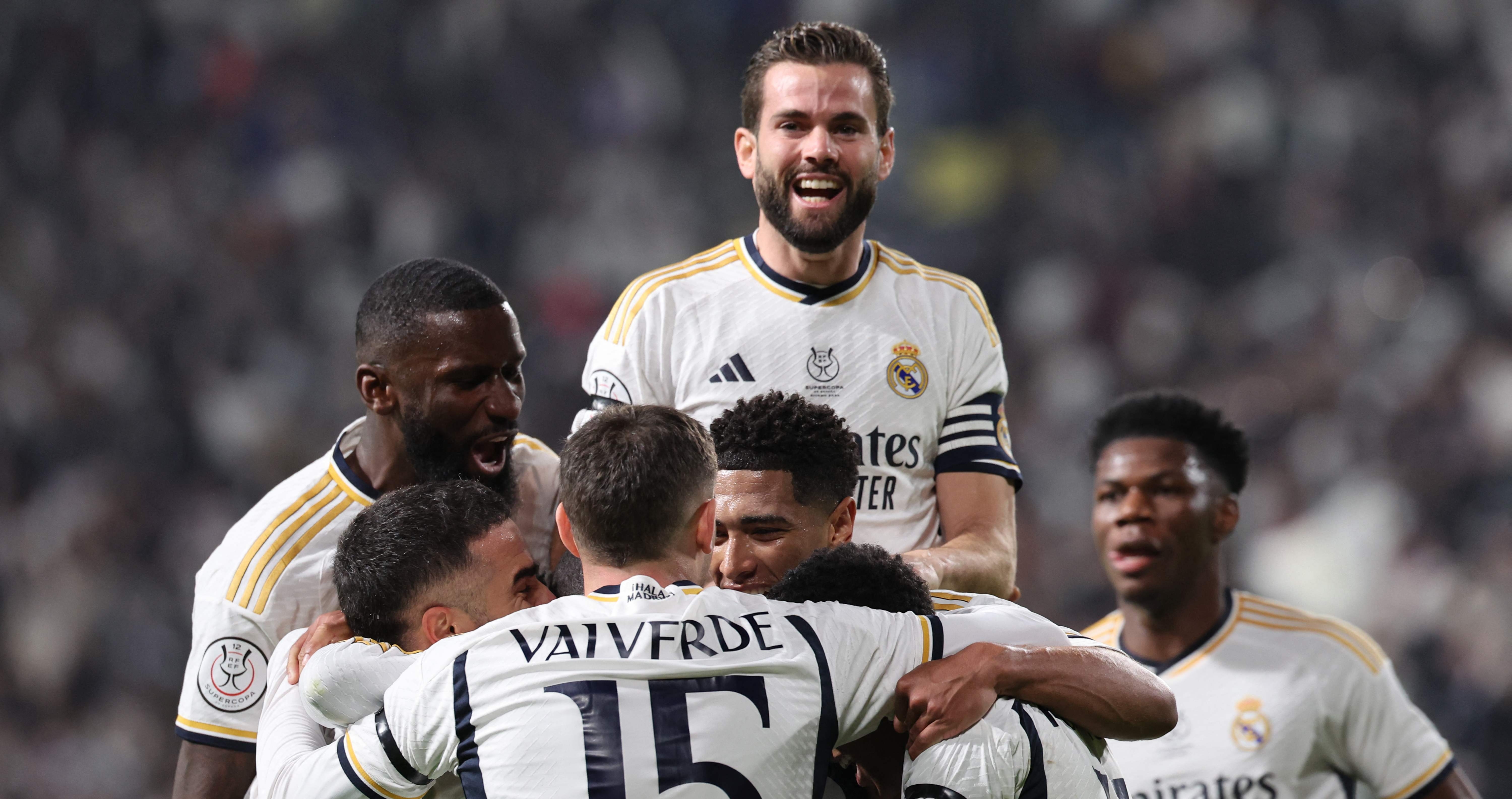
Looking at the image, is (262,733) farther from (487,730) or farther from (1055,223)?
(1055,223)

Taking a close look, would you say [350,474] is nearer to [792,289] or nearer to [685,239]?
[792,289]

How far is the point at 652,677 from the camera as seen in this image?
2496 mm

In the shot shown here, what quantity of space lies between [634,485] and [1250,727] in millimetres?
3370

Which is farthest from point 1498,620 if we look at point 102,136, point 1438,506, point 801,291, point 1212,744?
point 102,136

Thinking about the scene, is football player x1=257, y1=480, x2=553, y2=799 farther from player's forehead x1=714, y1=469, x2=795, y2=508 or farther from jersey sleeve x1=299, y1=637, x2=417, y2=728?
player's forehead x1=714, y1=469, x2=795, y2=508

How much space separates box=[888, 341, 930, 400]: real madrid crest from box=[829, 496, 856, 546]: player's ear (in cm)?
72

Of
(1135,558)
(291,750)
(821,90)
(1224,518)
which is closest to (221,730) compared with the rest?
(291,750)

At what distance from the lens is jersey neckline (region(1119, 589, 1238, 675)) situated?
17.8ft

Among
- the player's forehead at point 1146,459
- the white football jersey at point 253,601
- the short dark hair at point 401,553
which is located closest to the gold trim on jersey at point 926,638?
the short dark hair at point 401,553

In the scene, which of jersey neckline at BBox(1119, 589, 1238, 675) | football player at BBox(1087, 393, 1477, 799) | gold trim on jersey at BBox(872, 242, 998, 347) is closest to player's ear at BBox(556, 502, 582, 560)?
gold trim on jersey at BBox(872, 242, 998, 347)

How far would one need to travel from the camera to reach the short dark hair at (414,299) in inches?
145

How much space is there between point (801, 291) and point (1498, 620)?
5.99 metres

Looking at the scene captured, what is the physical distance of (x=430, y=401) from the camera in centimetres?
365

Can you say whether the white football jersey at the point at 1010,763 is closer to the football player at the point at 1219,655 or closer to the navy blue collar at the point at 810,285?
the navy blue collar at the point at 810,285
